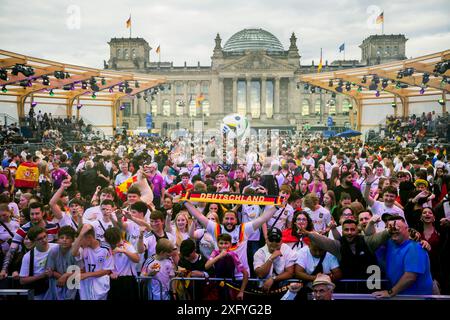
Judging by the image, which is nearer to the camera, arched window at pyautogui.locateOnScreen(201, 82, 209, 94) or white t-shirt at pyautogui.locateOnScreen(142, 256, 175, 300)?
white t-shirt at pyautogui.locateOnScreen(142, 256, 175, 300)

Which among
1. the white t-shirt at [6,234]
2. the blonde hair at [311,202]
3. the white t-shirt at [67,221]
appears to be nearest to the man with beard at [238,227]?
the blonde hair at [311,202]

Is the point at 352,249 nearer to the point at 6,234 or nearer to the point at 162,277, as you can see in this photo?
the point at 162,277

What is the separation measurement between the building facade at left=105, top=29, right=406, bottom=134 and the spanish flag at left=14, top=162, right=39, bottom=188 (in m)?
72.0

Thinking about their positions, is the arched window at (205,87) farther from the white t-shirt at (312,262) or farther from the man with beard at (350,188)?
the white t-shirt at (312,262)

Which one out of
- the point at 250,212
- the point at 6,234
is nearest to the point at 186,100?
the point at 250,212

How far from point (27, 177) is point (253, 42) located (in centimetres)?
9889

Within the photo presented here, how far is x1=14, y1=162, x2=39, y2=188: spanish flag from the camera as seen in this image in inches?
401

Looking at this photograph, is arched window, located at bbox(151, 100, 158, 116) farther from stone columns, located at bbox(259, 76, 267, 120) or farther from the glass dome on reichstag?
the glass dome on reichstag

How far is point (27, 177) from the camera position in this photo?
10.3 m

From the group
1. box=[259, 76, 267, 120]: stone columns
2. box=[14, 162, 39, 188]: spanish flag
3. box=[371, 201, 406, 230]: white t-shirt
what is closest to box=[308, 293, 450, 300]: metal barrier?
box=[371, 201, 406, 230]: white t-shirt

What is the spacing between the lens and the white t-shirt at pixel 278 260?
5.29 m

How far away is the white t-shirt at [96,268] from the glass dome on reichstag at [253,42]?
101 metres
